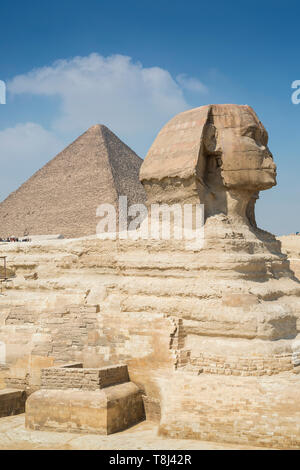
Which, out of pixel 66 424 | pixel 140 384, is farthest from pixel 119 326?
pixel 66 424

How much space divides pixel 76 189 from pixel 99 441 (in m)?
25.2

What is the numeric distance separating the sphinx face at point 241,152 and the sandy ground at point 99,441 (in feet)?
12.6

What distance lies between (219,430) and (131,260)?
2999 mm

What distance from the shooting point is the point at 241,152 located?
26.3 ft

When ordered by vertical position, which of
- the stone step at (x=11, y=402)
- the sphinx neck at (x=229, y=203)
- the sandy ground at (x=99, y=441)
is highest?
the sphinx neck at (x=229, y=203)

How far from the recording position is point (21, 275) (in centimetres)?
1002

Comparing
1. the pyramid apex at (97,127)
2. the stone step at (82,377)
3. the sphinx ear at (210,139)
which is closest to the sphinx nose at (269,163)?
the sphinx ear at (210,139)

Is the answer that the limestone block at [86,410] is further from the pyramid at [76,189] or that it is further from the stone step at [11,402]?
the pyramid at [76,189]

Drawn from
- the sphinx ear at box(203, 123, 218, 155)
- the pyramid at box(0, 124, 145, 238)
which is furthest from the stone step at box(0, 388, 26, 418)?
the pyramid at box(0, 124, 145, 238)

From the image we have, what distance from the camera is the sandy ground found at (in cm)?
609

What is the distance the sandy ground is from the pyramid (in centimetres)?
1972

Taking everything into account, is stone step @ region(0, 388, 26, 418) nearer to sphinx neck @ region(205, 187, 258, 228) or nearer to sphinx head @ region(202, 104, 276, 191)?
sphinx neck @ region(205, 187, 258, 228)

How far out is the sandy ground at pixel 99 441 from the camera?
20.0 feet

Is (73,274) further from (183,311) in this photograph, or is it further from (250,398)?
(250,398)
